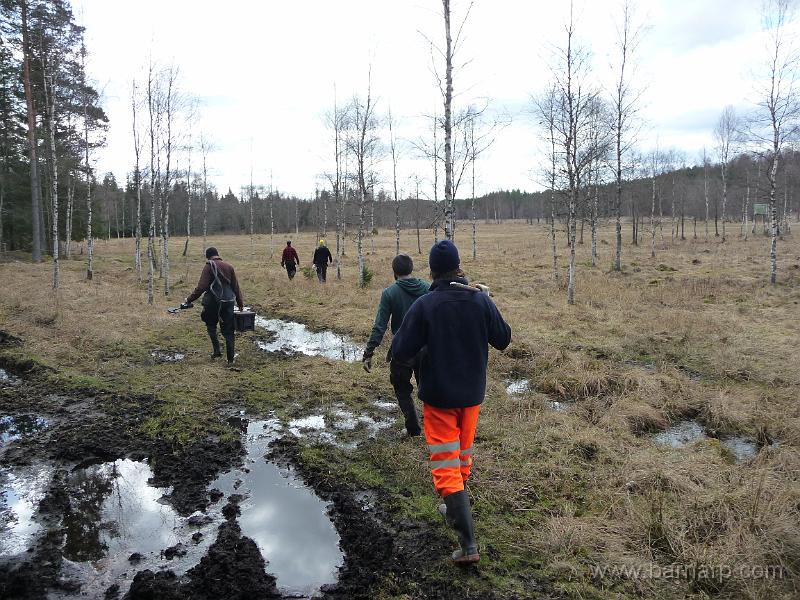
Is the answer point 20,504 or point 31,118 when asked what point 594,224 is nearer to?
point 20,504

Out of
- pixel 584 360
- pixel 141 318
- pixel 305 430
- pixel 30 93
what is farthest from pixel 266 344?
pixel 30 93

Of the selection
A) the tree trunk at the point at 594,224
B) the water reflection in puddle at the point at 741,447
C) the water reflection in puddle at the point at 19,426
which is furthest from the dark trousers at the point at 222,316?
the tree trunk at the point at 594,224

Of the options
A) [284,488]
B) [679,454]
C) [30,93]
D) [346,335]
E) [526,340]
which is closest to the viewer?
[284,488]

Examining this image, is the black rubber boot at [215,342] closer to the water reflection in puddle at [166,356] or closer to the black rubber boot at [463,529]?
the water reflection in puddle at [166,356]

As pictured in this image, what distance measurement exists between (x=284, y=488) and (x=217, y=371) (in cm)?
409

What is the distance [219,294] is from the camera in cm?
807

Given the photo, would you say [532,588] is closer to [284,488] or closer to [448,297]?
[448,297]

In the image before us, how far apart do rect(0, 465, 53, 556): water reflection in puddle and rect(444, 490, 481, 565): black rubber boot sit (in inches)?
123

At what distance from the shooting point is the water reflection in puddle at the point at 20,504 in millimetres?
3484

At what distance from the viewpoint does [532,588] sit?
9.98ft

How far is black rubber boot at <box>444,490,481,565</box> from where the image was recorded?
319cm

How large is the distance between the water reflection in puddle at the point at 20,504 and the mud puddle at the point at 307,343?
5.23 metres

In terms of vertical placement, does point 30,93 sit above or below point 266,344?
above

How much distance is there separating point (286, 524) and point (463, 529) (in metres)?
1.55
